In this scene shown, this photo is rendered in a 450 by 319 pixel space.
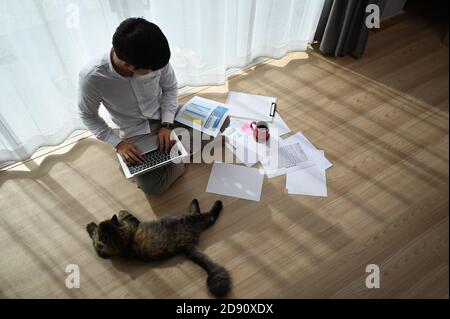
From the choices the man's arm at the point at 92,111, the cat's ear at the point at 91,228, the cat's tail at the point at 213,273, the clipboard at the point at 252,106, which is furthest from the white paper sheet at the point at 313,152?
the cat's ear at the point at 91,228

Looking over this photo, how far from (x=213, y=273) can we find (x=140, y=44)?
97 centimetres

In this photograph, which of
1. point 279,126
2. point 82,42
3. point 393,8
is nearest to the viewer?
point 82,42

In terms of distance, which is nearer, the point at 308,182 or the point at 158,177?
the point at 158,177

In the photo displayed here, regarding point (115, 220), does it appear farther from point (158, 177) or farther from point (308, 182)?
point (308, 182)

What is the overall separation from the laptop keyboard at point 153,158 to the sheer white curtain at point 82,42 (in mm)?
582

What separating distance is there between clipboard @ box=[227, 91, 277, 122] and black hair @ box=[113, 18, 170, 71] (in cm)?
92

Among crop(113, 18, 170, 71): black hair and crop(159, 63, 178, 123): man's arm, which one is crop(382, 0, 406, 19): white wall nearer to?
crop(159, 63, 178, 123): man's arm

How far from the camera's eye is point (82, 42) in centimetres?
168

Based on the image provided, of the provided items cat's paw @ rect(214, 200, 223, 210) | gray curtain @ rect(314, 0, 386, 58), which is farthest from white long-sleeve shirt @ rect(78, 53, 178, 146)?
gray curtain @ rect(314, 0, 386, 58)

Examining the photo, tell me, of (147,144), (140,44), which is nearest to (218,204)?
(147,144)

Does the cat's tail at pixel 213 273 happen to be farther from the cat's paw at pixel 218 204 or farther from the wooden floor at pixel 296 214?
the cat's paw at pixel 218 204

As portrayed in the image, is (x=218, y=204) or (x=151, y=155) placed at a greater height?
(x=151, y=155)

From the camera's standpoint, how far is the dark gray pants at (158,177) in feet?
5.53

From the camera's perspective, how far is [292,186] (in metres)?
1.81
